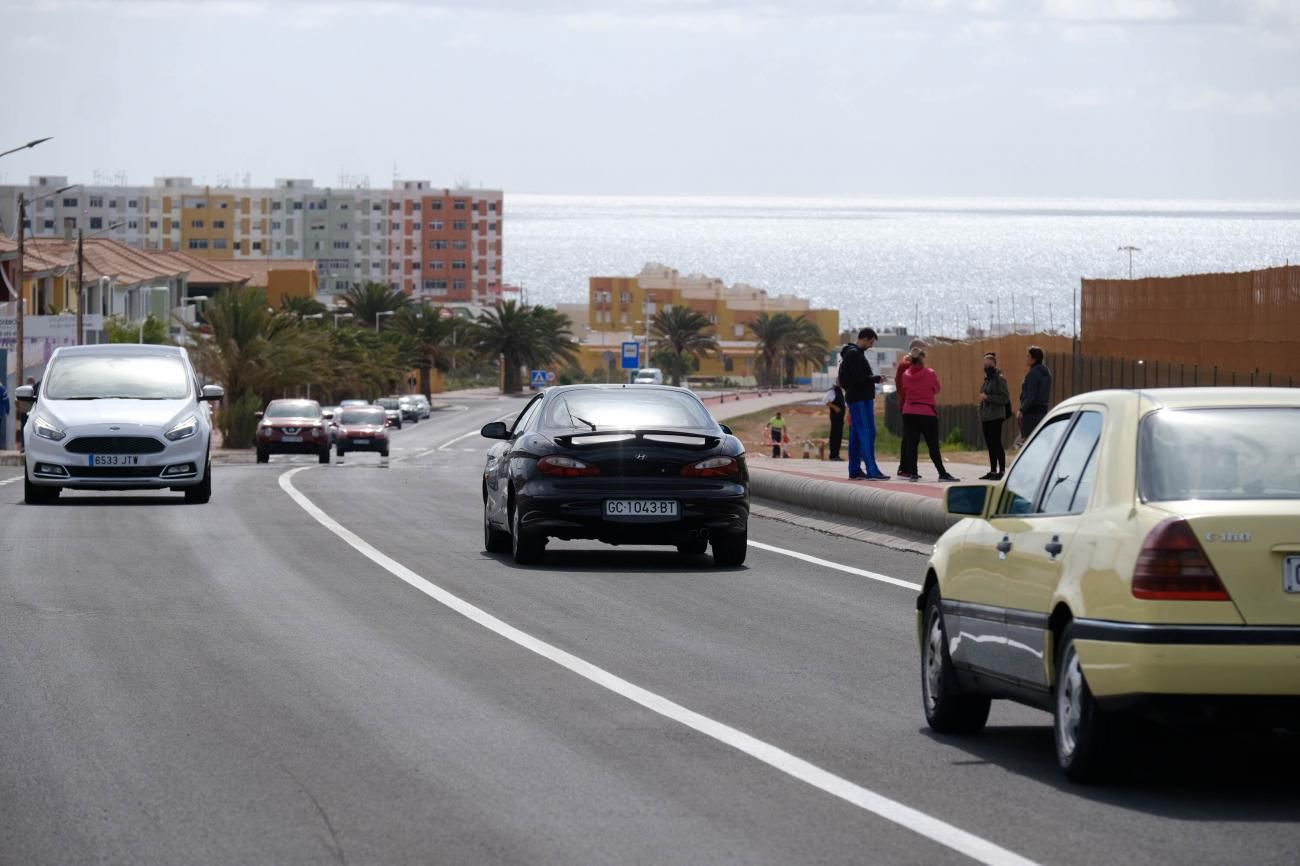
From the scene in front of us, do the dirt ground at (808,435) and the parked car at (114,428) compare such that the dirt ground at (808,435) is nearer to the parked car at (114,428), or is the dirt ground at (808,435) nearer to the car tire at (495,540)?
the parked car at (114,428)

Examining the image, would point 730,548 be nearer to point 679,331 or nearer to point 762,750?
point 762,750

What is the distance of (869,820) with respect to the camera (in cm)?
765

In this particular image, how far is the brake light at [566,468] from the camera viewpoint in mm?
18281

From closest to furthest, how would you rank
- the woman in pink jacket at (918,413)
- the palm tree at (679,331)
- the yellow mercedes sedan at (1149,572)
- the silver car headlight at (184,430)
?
the yellow mercedes sedan at (1149,572) < the silver car headlight at (184,430) < the woman in pink jacket at (918,413) < the palm tree at (679,331)

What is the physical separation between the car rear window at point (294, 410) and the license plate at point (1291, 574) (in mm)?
50058

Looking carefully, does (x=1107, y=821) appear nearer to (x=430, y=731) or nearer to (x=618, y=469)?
(x=430, y=731)

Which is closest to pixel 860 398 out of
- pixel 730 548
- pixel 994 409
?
pixel 994 409

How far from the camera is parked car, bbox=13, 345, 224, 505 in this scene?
2592 cm

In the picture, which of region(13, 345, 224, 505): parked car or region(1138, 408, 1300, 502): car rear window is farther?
region(13, 345, 224, 505): parked car

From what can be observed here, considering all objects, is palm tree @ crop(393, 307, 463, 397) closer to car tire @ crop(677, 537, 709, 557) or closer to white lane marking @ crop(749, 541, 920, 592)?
white lane marking @ crop(749, 541, 920, 592)

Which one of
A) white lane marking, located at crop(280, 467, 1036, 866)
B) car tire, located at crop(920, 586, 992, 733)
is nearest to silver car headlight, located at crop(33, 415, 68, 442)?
white lane marking, located at crop(280, 467, 1036, 866)

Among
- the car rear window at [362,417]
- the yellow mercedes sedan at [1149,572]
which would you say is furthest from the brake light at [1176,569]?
the car rear window at [362,417]

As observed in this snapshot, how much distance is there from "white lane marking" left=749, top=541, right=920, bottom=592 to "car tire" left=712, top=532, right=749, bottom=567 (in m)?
0.66

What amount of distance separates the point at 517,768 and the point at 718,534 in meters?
9.93
